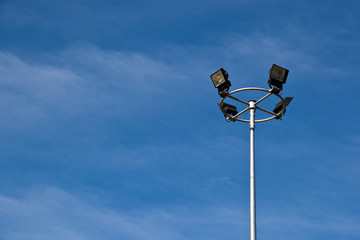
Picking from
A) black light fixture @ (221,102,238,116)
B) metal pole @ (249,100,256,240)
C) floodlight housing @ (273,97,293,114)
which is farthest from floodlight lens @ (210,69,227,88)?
floodlight housing @ (273,97,293,114)

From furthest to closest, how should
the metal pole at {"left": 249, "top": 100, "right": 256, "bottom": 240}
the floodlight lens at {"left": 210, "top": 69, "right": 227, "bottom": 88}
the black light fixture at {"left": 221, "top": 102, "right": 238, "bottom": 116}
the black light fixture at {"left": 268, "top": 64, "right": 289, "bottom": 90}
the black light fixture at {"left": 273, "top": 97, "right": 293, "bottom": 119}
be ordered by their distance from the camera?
the black light fixture at {"left": 221, "top": 102, "right": 238, "bottom": 116}
the black light fixture at {"left": 273, "top": 97, "right": 293, "bottom": 119}
the floodlight lens at {"left": 210, "top": 69, "right": 227, "bottom": 88}
the black light fixture at {"left": 268, "top": 64, "right": 289, "bottom": 90}
the metal pole at {"left": 249, "top": 100, "right": 256, "bottom": 240}

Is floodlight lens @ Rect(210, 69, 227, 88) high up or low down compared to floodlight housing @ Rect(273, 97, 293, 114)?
up

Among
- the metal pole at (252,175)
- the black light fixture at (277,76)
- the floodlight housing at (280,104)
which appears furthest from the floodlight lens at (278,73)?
the metal pole at (252,175)

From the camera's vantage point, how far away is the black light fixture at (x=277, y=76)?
17.9 m

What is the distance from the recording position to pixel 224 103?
18469mm

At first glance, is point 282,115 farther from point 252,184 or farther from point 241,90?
point 252,184

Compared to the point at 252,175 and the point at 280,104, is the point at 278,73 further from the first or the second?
the point at 252,175

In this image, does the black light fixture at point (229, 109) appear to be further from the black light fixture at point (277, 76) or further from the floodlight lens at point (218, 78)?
the black light fixture at point (277, 76)

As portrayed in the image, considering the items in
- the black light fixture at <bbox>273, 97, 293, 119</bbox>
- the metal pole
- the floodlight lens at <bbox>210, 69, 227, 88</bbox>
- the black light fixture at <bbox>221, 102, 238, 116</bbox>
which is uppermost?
the floodlight lens at <bbox>210, 69, 227, 88</bbox>

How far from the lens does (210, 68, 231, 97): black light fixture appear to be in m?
18.1

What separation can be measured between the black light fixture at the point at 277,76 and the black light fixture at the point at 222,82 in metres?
1.27

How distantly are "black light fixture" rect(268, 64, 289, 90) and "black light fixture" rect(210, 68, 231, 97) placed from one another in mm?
1272

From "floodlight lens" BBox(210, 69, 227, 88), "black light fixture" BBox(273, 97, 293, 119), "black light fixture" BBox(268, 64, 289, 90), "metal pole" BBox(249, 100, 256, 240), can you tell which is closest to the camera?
"metal pole" BBox(249, 100, 256, 240)

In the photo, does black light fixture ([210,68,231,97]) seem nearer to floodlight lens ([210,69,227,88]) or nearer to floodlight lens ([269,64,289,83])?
floodlight lens ([210,69,227,88])
